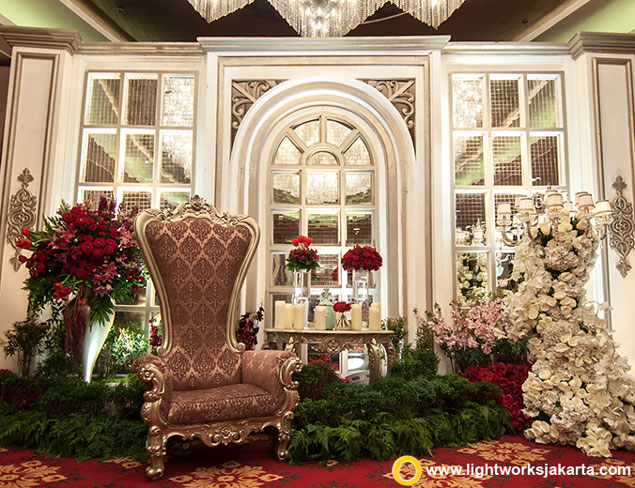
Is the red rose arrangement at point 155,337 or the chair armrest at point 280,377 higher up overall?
the red rose arrangement at point 155,337

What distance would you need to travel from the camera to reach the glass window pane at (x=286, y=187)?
172 inches

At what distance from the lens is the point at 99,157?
4152 millimetres

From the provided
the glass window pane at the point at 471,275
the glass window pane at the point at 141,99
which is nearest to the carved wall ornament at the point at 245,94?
the glass window pane at the point at 141,99

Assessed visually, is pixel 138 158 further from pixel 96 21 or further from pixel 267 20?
pixel 267 20

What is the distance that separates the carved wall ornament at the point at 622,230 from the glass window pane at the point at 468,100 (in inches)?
50.4

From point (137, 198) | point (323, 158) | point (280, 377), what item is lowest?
point (280, 377)

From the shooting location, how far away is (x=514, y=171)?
4.13m

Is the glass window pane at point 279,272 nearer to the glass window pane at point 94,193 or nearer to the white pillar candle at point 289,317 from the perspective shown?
the white pillar candle at point 289,317

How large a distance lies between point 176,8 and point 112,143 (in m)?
1.71

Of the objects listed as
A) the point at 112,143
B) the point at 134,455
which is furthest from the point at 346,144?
the point at 134,455

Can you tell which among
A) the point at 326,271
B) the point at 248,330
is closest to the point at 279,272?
the point at 326,271

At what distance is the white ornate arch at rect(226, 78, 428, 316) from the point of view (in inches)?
158

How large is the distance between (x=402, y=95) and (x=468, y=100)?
61 centimetres

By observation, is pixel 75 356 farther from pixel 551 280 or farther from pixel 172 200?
pixel 551 280
